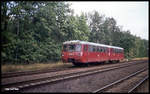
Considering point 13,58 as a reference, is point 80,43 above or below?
above

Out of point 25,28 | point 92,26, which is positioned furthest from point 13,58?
point 92,26

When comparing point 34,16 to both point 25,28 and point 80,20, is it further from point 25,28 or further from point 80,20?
point 80,20

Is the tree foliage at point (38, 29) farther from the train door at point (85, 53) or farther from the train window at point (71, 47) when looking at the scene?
the train door at point (85, 53)

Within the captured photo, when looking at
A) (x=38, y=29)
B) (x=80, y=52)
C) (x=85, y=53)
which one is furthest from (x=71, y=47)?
(x=38, y=29)

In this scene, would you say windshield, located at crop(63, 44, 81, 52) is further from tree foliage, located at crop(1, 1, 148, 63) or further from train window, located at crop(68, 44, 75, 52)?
tree foliage, located at crop(1, 1, 148, 63)

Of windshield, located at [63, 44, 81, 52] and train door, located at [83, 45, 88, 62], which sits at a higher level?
windshield, located at [63, 44, 81, 52]

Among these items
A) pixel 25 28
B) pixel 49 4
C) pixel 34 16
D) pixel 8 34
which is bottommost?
pixel 8 34

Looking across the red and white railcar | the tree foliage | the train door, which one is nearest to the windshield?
the red and white railcar

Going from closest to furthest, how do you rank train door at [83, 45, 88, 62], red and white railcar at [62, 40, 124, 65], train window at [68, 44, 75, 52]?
red and white railcar at [62, 40, 124, 65] < train door at [83, 45, 88, 62] < train window at [68, 44, 75, 52]

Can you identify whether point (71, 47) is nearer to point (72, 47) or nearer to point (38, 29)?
point (72, 47)

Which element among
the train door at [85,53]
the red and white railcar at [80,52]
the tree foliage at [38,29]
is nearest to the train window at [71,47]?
the red and white railcar at [80,52]

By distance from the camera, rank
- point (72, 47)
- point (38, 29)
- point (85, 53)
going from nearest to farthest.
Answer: point (85, 53) → point (72, 47) → point (38, 29)

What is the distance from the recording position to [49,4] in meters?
24.9

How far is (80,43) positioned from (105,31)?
3497 cm
